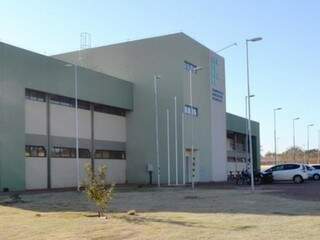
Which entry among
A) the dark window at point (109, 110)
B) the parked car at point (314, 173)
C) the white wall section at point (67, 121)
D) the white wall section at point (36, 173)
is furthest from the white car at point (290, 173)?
the white wall section at point (36, 173)

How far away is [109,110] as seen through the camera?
56562mm

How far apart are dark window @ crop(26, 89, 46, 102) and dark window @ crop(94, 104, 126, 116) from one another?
28.8 ft

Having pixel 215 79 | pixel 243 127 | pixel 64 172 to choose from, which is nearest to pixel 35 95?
pixel 64 172

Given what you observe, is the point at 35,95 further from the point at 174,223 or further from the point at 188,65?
the point at 174,223

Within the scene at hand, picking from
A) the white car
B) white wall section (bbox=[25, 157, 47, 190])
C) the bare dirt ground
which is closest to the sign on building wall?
the white car

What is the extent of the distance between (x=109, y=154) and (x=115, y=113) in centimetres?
417

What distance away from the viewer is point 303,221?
52.5ft

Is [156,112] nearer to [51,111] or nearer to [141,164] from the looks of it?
[141,164]

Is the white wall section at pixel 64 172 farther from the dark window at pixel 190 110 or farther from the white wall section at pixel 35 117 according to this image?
the dark window at pixel 190 110

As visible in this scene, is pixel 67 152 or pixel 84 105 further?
pixel 84 105

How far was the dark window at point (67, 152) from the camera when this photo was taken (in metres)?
47.6

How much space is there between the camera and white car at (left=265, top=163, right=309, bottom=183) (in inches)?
2135

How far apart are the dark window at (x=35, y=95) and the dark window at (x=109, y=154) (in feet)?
32.2

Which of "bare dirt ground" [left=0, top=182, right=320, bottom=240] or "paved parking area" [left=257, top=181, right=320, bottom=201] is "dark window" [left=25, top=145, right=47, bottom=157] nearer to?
"paved parking area" [left=257, top=181, right=320, bottom=201]
